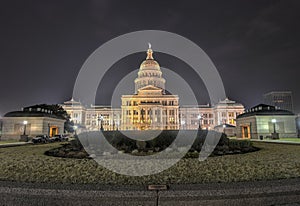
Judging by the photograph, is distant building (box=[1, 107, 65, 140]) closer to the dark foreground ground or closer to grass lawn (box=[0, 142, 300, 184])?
grass lawn (box=[0, 142, 300, 184])

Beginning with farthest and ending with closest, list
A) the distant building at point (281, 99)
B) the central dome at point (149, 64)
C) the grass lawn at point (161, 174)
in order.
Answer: the distant building at point (281, 99) → the central dome at point (149, 64) → the grass lawn at point (161, 174)

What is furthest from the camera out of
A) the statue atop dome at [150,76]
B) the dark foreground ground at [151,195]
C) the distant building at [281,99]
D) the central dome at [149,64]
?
the distant building at [281,99]

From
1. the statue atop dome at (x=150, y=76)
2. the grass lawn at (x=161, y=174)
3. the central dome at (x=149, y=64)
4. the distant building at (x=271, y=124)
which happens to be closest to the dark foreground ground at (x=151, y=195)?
the grass lawn at (x=161, y=174)

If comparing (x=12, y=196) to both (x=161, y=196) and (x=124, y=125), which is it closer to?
(x=161, y=196)

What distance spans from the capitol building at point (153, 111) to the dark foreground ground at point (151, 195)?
85.4 m

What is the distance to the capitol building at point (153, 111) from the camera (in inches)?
3725

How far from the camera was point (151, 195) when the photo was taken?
473 cm

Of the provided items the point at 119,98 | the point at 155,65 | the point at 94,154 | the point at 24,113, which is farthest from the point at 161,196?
the point at 155,65

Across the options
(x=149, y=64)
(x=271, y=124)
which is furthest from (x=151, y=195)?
(x=149, y=64)

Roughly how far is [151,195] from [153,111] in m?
87.7

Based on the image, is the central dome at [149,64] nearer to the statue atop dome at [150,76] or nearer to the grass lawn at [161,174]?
the statue atop dome at [150,76]

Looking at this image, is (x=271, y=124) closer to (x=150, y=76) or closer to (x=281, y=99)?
(x=150, y=76)

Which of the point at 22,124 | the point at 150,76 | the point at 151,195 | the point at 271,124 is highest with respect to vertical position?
the point at 150,76

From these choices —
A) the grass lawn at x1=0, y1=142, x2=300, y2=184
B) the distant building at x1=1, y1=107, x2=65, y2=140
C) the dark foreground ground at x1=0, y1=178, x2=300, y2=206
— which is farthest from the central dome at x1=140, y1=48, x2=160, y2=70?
the dark foreground ground at x1=0, y1=178, x2=300, y2=206
